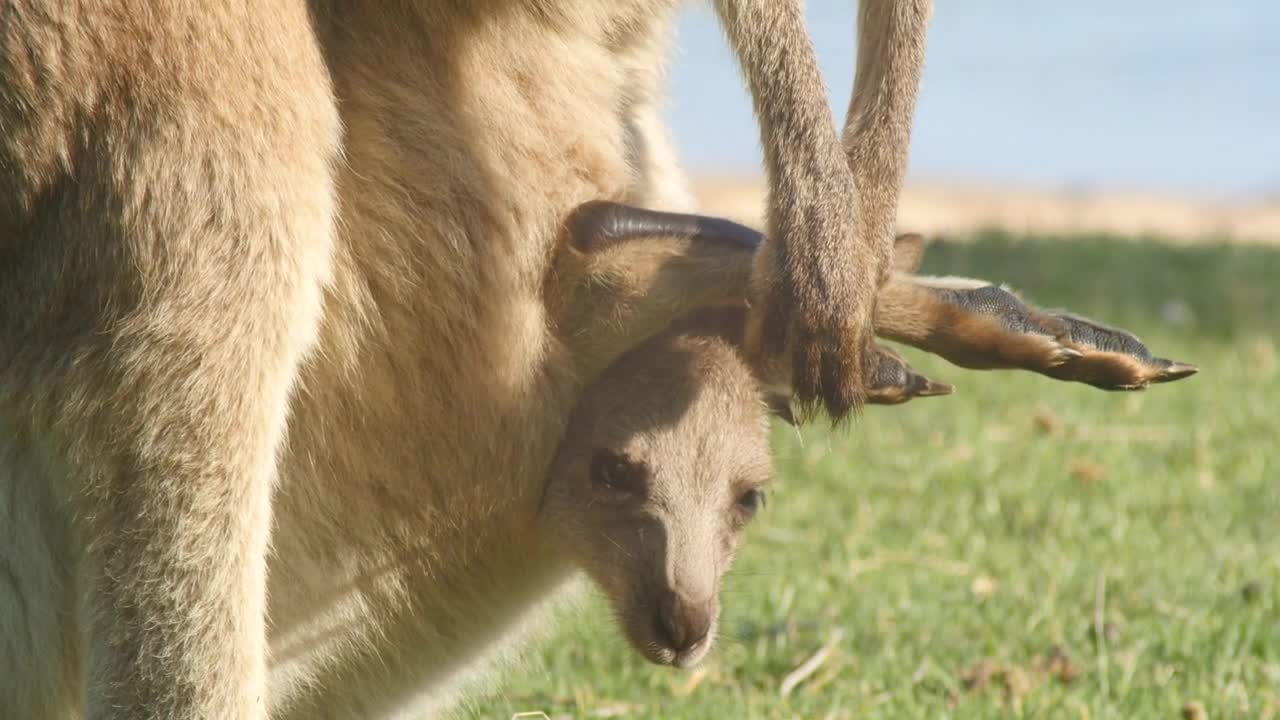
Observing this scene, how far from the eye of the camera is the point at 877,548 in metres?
4.06

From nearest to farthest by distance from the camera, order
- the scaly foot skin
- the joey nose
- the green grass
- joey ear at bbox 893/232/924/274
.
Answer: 1. the scaly foot skin
2. the joey nose
3. joey ear at bbox 893/232/924/274
4. the green grass

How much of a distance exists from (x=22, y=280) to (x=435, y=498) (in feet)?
2.18

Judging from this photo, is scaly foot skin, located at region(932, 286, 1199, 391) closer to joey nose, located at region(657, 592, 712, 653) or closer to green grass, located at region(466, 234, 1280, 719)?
green grass, located at region(466, 234, 1280, 719)

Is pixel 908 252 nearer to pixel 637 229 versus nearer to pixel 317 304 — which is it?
pixel 637 229

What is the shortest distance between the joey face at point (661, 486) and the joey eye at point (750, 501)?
0.02 m

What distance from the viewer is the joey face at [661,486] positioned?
2477mm

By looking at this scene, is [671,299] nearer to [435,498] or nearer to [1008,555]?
[435,498]

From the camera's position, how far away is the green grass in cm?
307

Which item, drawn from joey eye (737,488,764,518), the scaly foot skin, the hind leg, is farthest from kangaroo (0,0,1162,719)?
joey eye (737,488,764,518)

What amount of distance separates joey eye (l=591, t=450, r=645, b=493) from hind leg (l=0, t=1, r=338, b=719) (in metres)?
0.63

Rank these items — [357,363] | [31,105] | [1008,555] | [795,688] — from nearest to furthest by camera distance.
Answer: [31,105]
[357,363]
[795,688]
[1008,555]

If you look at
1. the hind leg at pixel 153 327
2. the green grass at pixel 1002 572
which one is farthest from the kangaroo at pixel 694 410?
the hind leg at pixel 153 327

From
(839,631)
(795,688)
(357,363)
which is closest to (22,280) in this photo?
(357,363)

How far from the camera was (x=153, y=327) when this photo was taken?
199 cm
